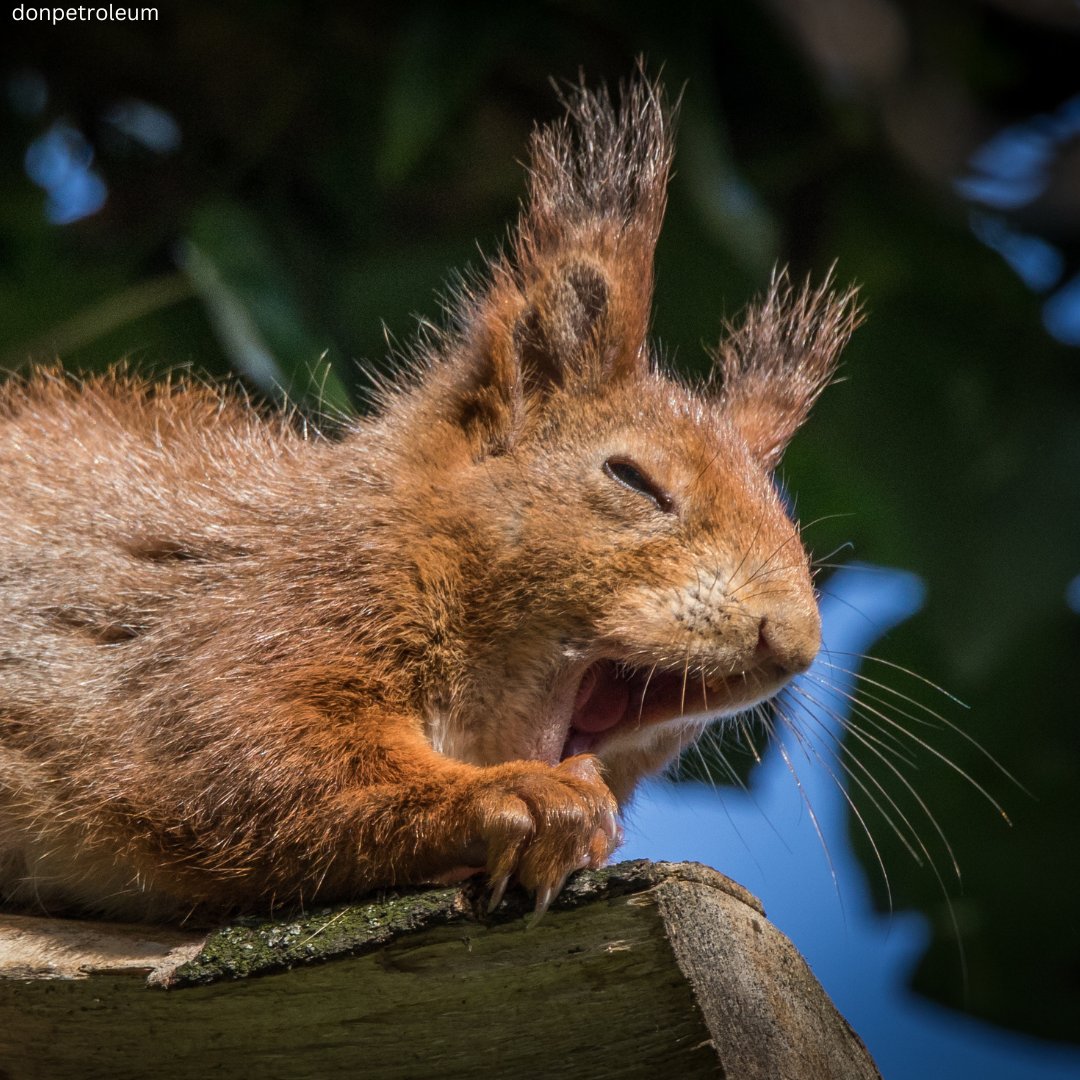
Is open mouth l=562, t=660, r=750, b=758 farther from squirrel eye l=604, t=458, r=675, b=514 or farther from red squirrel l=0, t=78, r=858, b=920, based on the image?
squirrel eye l=604, t=458, r=675, b=514

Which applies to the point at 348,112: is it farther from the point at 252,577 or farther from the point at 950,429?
the point at 252,577

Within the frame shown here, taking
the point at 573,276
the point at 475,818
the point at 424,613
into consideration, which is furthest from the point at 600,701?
the point at 573,276

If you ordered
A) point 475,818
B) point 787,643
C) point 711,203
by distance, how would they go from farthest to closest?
1. point 711,203
2. point 787,643
3. point 475,818

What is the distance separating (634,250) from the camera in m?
2.03

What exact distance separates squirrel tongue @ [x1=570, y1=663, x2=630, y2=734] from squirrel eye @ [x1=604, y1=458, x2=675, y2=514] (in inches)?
8.1

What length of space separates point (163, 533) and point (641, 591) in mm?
638

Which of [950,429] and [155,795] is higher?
[950,429]

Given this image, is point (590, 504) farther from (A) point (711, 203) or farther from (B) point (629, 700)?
(A) point (711, 203)

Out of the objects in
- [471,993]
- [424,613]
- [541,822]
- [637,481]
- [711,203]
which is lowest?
[471,993]

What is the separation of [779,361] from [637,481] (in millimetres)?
601

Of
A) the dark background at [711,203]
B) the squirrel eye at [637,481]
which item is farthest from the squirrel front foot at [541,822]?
the dark background at [711,203]

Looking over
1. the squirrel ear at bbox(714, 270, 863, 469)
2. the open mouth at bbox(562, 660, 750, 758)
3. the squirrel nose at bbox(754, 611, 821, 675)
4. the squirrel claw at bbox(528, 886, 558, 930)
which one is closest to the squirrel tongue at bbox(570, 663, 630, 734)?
the open mouth at bbox(562, 660, 750, 758)

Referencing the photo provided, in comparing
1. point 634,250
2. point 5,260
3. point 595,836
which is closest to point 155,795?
point 595,836

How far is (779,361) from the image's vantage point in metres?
2.32
